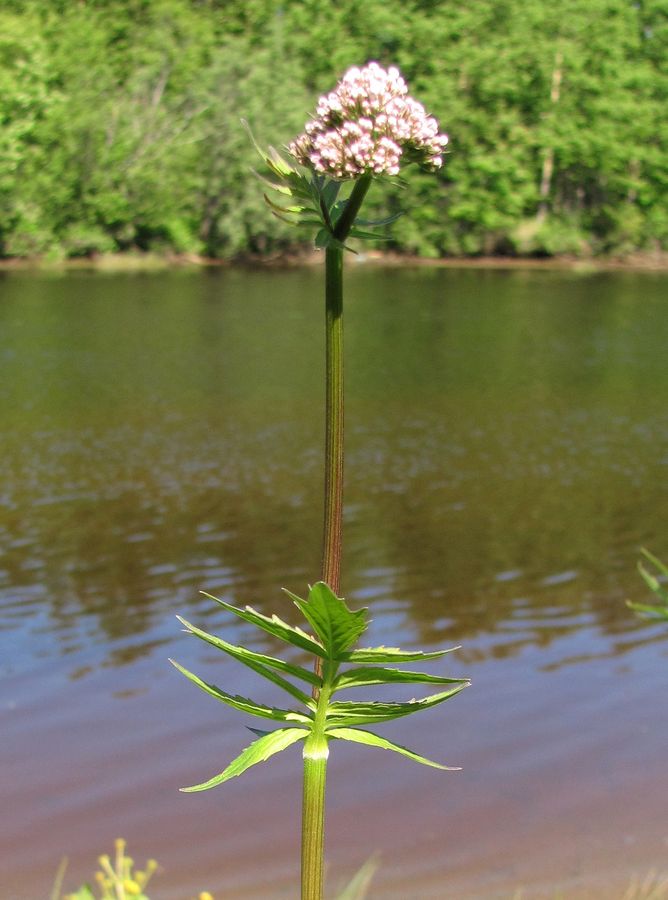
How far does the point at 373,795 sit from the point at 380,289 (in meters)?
36.8

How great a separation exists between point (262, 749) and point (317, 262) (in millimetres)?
54052

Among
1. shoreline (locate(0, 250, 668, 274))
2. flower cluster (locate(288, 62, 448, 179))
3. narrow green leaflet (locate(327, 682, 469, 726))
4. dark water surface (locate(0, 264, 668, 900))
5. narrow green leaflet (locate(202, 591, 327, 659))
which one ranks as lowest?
shoreline (locate(0, 250, 668, 274))

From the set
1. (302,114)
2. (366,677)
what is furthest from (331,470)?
(302,114)

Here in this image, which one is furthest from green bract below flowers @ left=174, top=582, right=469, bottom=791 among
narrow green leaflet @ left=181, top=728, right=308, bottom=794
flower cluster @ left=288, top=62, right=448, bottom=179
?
flower cluster @ left=288, top=62, right=448, bottom=179

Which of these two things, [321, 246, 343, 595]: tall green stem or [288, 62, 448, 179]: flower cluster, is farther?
[288, 62, 448, 179]: flower cluster

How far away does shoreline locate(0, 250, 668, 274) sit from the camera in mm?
50969

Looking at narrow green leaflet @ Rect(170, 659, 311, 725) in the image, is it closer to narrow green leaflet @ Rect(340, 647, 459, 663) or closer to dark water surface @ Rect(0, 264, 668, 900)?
narrow green leaflet @ Rect(340, 647, 459, 663)

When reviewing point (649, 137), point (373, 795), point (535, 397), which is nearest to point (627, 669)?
point (373, 795)

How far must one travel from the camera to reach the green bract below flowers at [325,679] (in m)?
1.21

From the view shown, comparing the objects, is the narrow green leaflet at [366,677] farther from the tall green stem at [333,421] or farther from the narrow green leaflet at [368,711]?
the tall green stem at [333,421]

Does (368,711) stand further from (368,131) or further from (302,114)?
(302,114)

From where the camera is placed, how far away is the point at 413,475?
1559 centimetres

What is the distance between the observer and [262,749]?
128cm

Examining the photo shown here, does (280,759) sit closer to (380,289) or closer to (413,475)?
(413,475)
